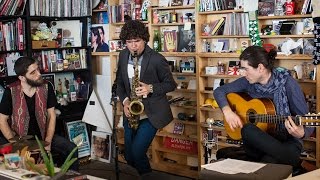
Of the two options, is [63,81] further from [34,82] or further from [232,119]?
[232,119]

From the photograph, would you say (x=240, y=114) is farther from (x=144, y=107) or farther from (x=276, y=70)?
(x=144, y=107)

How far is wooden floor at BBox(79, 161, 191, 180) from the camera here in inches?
204

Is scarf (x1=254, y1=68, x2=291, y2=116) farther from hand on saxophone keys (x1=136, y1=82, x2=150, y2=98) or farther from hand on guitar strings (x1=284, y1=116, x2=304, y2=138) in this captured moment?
hand on saxophone keys (x1=136, y1=82, x2=150, y2=98)

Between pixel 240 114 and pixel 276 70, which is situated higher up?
pixel 276 70

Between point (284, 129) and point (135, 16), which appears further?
point (135, 16)

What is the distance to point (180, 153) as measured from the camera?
5305mm

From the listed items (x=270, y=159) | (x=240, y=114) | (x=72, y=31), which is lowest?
(x=270, y=159)

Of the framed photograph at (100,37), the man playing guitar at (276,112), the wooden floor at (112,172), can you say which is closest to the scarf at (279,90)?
the man playing guitar at (276,112)

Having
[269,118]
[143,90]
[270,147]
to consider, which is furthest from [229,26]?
[270,147]

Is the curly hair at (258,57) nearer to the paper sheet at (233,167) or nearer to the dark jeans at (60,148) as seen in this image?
the paper sheet at (233,167)

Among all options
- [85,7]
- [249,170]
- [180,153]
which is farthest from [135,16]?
[249,170]

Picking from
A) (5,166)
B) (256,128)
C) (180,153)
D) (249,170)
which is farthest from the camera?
(180,153)

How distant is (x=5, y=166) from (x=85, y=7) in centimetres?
297

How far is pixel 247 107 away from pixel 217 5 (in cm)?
142
